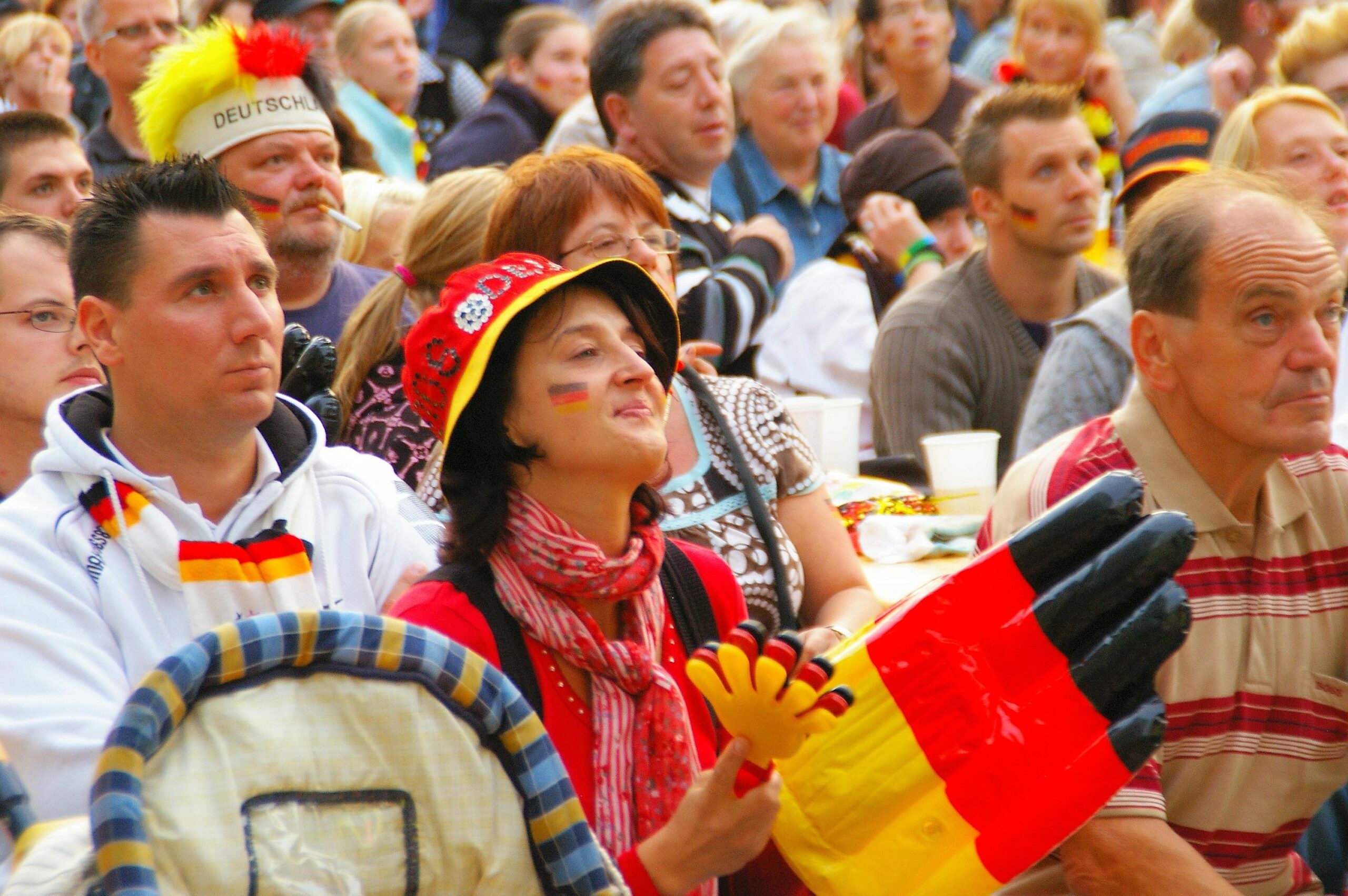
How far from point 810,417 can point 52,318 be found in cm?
201

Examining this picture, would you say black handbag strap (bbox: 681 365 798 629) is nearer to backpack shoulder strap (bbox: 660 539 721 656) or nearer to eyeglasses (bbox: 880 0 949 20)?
backpack shoulder strap (bbox: 660 539 721 656)

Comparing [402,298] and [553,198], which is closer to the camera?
[553,198]

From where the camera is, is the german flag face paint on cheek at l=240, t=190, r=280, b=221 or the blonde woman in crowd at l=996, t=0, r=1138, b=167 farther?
the blonde woman in crowd at l=996, t=0, r=1138, b=167

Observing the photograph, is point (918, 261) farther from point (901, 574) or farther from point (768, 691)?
point (768, 691)

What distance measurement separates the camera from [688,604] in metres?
2.25

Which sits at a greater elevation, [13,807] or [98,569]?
[98,569]

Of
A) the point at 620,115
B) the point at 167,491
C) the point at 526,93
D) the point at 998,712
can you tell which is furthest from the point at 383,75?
the point at 998,712

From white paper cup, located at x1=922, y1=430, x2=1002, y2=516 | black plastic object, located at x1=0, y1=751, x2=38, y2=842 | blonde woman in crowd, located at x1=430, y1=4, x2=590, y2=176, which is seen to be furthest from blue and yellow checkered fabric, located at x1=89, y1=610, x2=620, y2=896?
blonde woman in crowd, located at x1=430, y1=4, x2=590, y2=176

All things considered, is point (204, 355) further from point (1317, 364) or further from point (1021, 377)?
point (1021, 377)

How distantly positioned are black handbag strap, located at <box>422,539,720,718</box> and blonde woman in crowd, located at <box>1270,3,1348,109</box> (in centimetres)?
406

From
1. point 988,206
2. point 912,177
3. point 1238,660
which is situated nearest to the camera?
point 1238,660

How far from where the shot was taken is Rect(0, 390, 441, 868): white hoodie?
201cm

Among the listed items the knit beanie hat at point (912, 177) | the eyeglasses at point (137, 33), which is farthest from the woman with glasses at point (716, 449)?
the eyeglasses at point (137, 33)

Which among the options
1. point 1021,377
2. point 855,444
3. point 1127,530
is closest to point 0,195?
point 855,444
